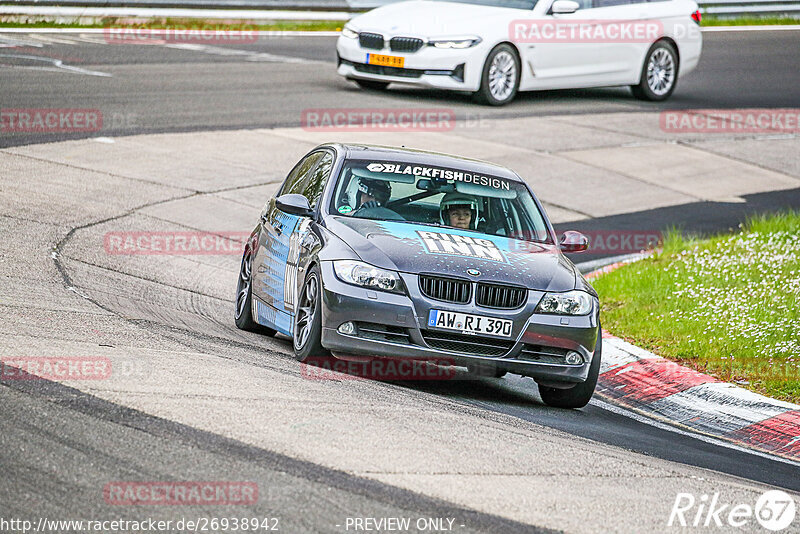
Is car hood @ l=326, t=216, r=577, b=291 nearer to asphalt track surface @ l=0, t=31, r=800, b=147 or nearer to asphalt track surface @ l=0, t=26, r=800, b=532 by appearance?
Result: asphalt track surface @ l=0, t=26, r=800, b=532

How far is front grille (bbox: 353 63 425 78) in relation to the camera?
19.6 metres

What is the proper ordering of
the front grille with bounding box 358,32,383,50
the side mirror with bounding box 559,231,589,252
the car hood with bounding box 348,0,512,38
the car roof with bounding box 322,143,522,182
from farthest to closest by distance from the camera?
the front grille with bounding box 358,32,383,50 → the car hood with bounding box 348,0,512,38 → the car roof with bounding box 322,143,522,182 → the side mirror with bounding box 559,231,589,252

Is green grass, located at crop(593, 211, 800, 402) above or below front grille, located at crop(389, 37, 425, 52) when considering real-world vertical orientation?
below

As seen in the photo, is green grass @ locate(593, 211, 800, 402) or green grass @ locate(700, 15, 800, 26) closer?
green grass @ locate(593, 211, 800, 402)

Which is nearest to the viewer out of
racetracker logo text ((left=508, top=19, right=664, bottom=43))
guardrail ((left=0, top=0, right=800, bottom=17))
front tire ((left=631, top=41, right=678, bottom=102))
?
racetracker logo text ((left=508, top=19, right=664, bottom=43))

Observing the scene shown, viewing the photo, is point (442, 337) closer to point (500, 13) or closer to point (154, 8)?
point (500, 13)

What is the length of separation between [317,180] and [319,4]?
1924cm

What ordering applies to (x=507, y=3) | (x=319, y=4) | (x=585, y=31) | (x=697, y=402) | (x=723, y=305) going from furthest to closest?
(x=319, y=4) < (x=585, y=31) < (x=507, y=3) < (x=723, y=305) < (x=697, y=402)

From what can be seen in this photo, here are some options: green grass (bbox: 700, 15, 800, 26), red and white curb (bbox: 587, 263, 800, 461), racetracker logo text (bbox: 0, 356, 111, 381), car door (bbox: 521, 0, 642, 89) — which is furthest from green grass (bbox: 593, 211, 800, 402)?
green grass (bbox: 700, 15, 800, 26)

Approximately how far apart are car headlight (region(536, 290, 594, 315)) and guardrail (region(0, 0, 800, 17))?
1811cm

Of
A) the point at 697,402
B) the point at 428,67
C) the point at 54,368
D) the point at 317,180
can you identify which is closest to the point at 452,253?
the point at 317,180

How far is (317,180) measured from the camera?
9461 millimetres

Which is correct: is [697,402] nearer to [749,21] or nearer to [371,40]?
[371,40]

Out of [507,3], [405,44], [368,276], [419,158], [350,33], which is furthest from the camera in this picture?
[507,3]
